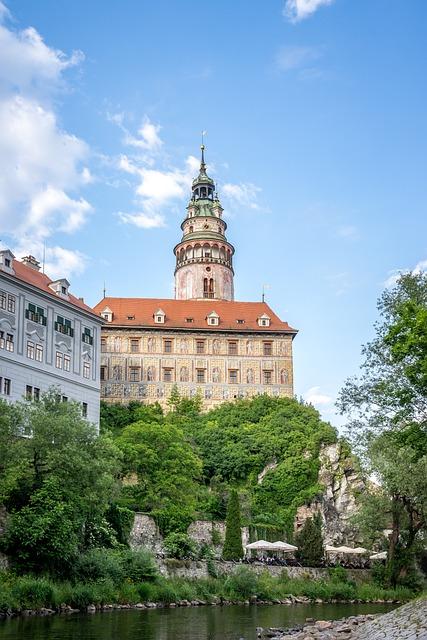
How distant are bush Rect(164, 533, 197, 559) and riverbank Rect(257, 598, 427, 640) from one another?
1488 cm

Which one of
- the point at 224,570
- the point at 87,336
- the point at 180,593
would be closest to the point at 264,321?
the point at 87,336

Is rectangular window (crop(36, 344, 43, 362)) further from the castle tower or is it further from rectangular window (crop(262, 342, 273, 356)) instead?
the castle tower

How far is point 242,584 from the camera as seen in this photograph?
37094 mm

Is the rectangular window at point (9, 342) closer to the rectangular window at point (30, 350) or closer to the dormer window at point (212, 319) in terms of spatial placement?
the rectangular window at point (30, 350)

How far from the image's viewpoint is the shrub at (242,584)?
122ft

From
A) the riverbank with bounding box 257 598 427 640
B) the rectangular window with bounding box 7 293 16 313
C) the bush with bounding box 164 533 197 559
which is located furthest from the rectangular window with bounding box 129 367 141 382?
the riverbank with bounding box 257 598 427 640

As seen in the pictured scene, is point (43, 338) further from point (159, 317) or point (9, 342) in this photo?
point (159, 317)

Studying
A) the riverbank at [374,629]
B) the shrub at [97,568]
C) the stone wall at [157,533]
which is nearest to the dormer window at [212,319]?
the stone wall at [157,533]

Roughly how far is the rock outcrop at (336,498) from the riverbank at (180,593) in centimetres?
1064

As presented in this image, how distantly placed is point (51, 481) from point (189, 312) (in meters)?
42.6

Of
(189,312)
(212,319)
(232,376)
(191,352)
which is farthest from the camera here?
(189,312)

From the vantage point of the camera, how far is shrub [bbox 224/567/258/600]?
3712 cm

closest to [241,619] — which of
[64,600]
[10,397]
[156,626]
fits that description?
[156,626]

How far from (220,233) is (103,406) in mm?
26659
